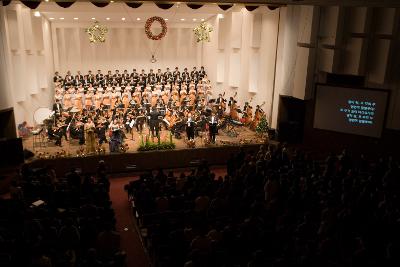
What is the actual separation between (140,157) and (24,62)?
7.25 metres

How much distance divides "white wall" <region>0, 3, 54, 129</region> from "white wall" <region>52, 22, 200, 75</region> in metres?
3.31

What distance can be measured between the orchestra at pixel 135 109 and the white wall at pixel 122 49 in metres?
3.82

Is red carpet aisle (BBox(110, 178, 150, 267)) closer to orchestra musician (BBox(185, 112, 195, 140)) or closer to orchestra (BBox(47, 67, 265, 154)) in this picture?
orchestra (BBox(47, 67, 265, 154))

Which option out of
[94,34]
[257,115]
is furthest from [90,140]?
[94,34]

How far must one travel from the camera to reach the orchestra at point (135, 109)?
14.5m

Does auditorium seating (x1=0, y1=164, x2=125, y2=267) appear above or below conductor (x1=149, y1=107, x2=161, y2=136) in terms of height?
below

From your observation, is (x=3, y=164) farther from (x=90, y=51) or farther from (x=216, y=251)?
(x=90, y=51)

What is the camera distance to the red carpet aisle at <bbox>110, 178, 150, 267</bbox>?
8.22 meters

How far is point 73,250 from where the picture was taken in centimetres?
709

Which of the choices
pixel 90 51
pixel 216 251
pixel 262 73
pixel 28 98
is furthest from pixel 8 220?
pixel 90 51

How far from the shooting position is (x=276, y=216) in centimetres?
813

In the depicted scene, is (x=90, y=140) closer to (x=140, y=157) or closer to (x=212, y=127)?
(x=140, y=157)

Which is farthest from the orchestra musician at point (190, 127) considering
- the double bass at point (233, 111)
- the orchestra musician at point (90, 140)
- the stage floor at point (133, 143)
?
the orchestra musician at point (90, 140)

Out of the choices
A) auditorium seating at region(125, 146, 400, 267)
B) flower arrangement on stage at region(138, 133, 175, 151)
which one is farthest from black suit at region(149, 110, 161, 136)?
auditorium seating at region(125, 146, 400, 267)
